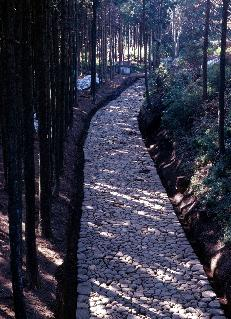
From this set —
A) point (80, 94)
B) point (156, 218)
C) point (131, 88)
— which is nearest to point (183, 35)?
point (131, 88)

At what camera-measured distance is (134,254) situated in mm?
12594

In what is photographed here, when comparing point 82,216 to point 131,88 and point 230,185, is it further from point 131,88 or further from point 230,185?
point 131,88

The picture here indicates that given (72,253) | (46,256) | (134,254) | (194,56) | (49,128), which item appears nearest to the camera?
(46,256)

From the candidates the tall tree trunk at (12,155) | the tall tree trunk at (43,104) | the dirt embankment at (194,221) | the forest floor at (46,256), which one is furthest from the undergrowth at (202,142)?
the tall tree trunk at (12,155)

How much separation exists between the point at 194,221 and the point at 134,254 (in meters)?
2.77

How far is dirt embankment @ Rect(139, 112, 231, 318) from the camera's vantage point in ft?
35.9

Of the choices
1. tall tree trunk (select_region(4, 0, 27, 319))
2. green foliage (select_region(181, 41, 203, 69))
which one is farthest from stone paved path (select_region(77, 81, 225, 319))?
green foliage (select_region(181, 41, 203, 69))

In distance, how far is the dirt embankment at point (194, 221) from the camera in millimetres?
10930

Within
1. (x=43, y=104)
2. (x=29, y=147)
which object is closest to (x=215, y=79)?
(x=43, y=104)

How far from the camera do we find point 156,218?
15070mm

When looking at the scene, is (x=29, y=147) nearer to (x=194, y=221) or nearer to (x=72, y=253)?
(x=72, y=253)

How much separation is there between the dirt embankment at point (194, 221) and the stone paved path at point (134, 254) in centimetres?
29

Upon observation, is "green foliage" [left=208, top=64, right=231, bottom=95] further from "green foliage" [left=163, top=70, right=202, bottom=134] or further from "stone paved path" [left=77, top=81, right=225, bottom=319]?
"stone paved path" [left=77, top=81, right=225, bottom=319]

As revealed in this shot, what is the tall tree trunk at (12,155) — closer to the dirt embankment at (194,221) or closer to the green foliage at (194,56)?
the dirt embankment at (194,221)
